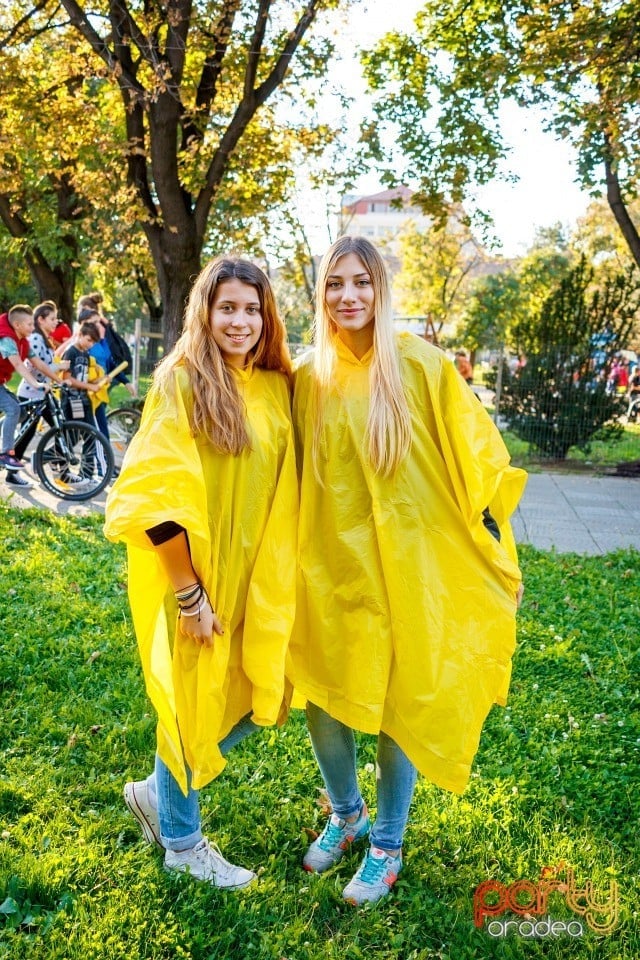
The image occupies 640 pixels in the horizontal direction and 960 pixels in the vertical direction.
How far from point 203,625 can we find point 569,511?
24.8 ft

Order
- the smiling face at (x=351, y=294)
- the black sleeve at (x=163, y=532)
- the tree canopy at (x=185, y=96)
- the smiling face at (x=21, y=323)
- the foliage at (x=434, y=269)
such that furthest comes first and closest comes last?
the foliage at (x=434, y=269), the tree canopy at (x=185, y=96), the smiling face at (x=21, y=323), the smiling face at (x=351, y=294), the black sleeve at (x=163, y=532)

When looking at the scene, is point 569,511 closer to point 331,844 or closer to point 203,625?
point 331,844

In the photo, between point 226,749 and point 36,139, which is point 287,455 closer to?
point 226,749

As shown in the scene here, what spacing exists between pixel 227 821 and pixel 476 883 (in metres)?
0.93

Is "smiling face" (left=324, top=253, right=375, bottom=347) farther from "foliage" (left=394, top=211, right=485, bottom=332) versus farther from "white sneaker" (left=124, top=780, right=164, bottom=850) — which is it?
"foliage" (left=394, top=211, right=485, bottom=332)

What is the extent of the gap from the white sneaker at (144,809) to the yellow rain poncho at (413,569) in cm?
72

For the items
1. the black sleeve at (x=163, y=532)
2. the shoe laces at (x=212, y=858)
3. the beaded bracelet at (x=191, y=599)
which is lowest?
the shoe laces at (x=212, y=858)

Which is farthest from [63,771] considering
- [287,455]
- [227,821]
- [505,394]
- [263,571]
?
[505,394]

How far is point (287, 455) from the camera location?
99.7 inches

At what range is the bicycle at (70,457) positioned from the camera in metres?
8.04

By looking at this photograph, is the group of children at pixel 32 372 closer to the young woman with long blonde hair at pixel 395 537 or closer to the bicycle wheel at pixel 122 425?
the bicycle wheel at pixel 122 425

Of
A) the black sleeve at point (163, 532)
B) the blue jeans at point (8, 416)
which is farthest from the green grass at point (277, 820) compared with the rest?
the blue jeans at point (8, 416)

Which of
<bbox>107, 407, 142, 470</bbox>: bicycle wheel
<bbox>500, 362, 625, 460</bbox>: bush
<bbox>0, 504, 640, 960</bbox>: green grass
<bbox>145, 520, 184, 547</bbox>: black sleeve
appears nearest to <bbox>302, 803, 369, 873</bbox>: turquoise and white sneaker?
<bbox>0, 504, 640, 960</bbox>: green grass

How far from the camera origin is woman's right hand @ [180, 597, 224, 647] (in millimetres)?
2334
